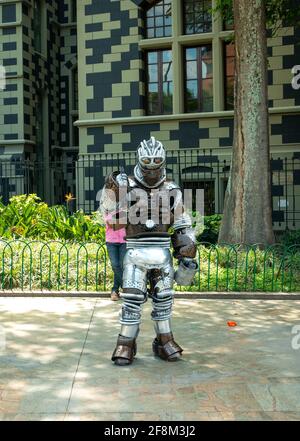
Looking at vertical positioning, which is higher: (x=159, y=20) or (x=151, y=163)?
(x=159, y=20)

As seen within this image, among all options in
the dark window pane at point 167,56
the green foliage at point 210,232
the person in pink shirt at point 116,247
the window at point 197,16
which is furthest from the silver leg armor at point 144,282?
the window at point 197,16

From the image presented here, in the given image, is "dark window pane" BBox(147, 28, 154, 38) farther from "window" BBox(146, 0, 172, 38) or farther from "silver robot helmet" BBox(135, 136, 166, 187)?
"silver robot helmet" BBox(135, 136, 166, 187)

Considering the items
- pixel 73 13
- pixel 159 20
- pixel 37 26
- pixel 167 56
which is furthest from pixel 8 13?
pixel 167 56

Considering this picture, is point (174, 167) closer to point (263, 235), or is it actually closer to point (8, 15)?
point (263, 235)

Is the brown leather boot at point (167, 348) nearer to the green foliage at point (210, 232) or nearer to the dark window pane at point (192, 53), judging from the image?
the green foliage at point (210, 232)

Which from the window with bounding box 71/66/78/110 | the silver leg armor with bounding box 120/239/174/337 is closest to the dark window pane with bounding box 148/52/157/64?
the window with bounding box 71/66/78/110

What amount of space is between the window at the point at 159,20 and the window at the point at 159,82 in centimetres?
47

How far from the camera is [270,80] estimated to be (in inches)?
531

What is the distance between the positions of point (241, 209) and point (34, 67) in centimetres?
1030

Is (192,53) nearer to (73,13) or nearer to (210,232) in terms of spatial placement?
(210,232)

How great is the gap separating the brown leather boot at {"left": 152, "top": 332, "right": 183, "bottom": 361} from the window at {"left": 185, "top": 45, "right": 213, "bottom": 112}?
996 centimetres

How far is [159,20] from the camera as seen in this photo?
1448 centimetres

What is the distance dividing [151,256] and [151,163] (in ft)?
2.69

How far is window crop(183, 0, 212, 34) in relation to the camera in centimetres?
1417
